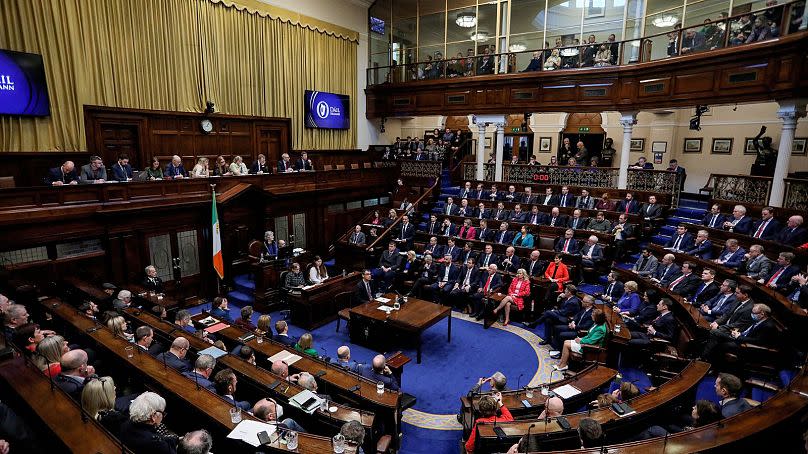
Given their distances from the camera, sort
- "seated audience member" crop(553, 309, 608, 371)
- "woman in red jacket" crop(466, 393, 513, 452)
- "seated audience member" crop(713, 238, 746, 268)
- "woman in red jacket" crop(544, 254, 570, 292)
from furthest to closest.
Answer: "woman in red jacket" crop(544, 254, 570, 292)
"seated audience member" crop(713, 238, 746, 268)
"seated audience member" crop(553, 309, 608, 371)
"woman in red jacket" crop(466, 393, 513, 452)

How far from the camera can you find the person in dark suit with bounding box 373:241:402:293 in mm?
10312

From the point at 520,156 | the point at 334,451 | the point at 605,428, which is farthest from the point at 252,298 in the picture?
the point at 520,156

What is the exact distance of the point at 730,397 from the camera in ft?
14.2

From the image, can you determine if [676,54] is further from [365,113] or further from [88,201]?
[88,201]

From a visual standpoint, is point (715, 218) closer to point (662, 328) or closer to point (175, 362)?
point (662, 328)

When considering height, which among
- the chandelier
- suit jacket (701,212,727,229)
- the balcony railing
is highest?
the chandelier

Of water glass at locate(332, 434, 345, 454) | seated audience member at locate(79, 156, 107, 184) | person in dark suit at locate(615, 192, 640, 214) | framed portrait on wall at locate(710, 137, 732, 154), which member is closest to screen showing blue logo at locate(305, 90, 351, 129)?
seated audience member at locate(79, 156, 107, 184)

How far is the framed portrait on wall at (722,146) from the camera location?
13.9 metres

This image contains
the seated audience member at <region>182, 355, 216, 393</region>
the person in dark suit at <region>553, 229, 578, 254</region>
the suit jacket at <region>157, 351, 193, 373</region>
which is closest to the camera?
the seated audience member at <region>182, 355, 216, 393</region>

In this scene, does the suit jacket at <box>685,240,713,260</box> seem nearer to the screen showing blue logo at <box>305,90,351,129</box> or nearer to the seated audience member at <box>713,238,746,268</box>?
the seated audience member at <box>713,238,746,268</box>

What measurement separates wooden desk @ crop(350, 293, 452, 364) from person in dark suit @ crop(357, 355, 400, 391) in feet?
5.91

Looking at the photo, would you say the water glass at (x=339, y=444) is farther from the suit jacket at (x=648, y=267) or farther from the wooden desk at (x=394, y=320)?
the suit jacket at (x=648, y=267)

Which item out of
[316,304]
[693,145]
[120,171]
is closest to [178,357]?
[316,304]

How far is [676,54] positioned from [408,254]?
8352 mm
